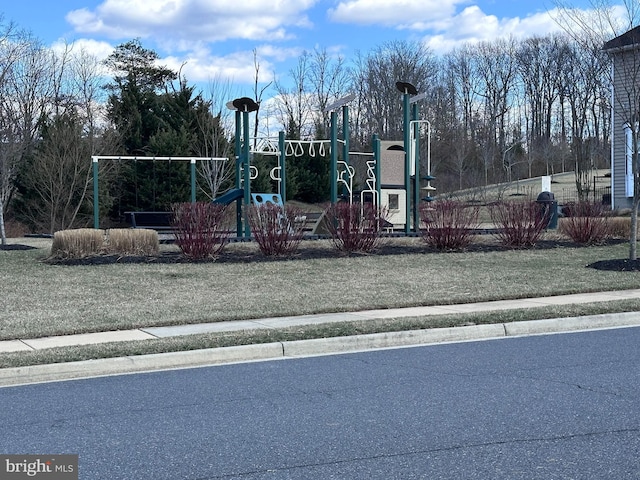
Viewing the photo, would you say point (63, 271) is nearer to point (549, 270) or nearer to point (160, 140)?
point (549, 270)

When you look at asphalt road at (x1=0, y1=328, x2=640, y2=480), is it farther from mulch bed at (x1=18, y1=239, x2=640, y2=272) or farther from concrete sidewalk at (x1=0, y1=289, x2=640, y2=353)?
mulch bed at (x1=18, y1=239, x2=640, y2=272)

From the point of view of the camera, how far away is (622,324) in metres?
11.0

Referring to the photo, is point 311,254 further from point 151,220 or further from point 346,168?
point 151,220

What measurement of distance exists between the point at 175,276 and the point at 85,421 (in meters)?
8.43

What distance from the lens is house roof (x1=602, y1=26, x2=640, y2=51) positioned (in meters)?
17.1

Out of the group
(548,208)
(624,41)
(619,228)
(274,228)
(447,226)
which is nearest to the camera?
(274,228)

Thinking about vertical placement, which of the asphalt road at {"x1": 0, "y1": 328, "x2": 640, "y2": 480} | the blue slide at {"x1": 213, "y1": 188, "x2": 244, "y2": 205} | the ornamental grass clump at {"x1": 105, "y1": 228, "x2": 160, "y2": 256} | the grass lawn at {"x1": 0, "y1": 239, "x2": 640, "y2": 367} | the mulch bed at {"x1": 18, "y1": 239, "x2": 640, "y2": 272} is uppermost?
the blue slide at {"x1": 213, "y1": 188, "x2": 244, "y2": 205}

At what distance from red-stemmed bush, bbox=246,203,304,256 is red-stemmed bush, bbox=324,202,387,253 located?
954 millimetres

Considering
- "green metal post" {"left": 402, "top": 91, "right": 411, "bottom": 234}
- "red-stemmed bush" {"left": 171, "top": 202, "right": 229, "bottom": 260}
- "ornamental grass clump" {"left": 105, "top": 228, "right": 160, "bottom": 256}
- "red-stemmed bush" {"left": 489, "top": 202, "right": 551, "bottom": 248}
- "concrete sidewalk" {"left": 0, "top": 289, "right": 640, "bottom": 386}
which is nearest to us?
"concrete sidewalk" {"left": 0, "top": 289, "right": 640, "bottom": 386}

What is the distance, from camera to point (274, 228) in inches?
674

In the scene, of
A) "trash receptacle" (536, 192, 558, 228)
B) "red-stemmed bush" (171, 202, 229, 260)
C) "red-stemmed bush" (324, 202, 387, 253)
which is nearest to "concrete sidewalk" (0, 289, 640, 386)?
"red-stemmed bush" (324, 202, 387, 253)

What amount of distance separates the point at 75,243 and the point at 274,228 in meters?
4.08

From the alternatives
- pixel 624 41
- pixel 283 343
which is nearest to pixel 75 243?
pixel 283 343

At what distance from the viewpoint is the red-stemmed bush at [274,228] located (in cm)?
1709
